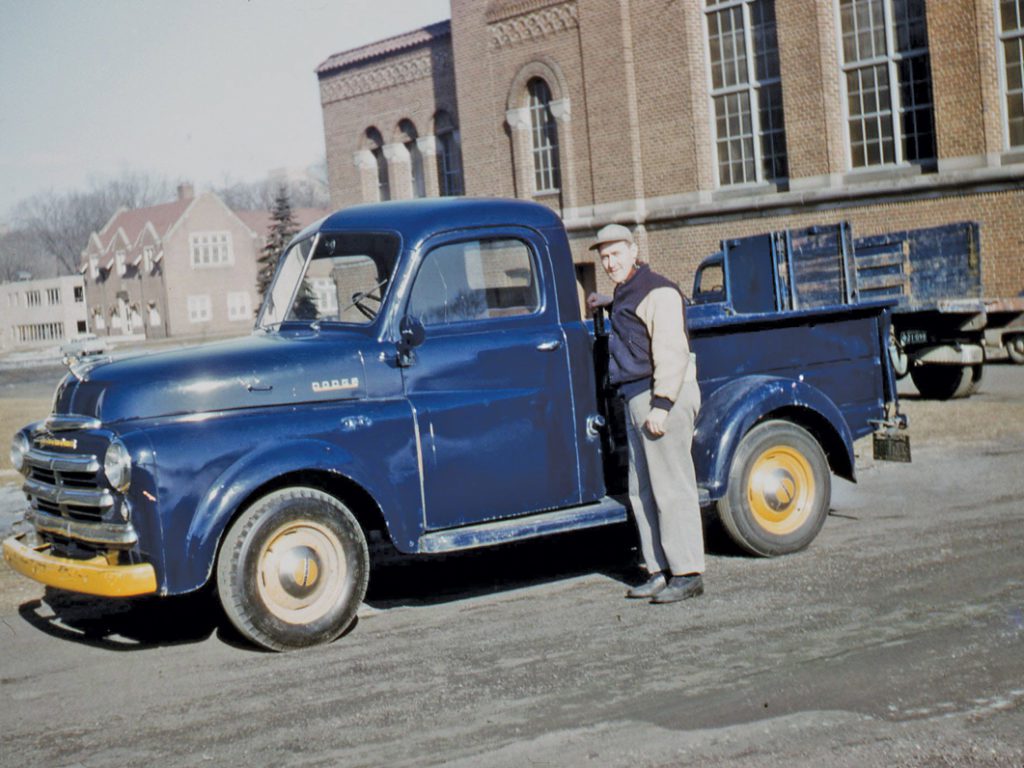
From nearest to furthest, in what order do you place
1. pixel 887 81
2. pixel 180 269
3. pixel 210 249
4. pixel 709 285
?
1. pixel 709 285
2. pixel 887 81
3. pixel 180 269
4. pixel 210 249

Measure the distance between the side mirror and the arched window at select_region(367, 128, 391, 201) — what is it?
34.0 m

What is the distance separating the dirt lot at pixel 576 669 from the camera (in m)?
4.58

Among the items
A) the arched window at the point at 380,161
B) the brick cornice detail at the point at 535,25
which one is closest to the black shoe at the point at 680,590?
the brick cornice detail at the point at 535,25

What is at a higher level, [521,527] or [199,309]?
[199,309]

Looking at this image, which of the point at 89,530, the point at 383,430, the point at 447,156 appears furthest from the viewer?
the point at 447,156

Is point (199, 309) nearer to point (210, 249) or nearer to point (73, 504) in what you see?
point (210, 249)

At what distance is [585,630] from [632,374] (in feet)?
4.58

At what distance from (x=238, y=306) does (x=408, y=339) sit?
264 ft

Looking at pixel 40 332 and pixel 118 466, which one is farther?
pixel 40 332

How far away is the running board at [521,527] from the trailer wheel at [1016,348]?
15786mm

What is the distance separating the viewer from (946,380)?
16.3 m

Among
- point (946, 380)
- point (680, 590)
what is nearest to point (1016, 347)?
→ point (946, 380)

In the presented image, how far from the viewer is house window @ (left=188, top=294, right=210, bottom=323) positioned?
269ft

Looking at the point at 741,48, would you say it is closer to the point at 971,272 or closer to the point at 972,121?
the point at 972,121
